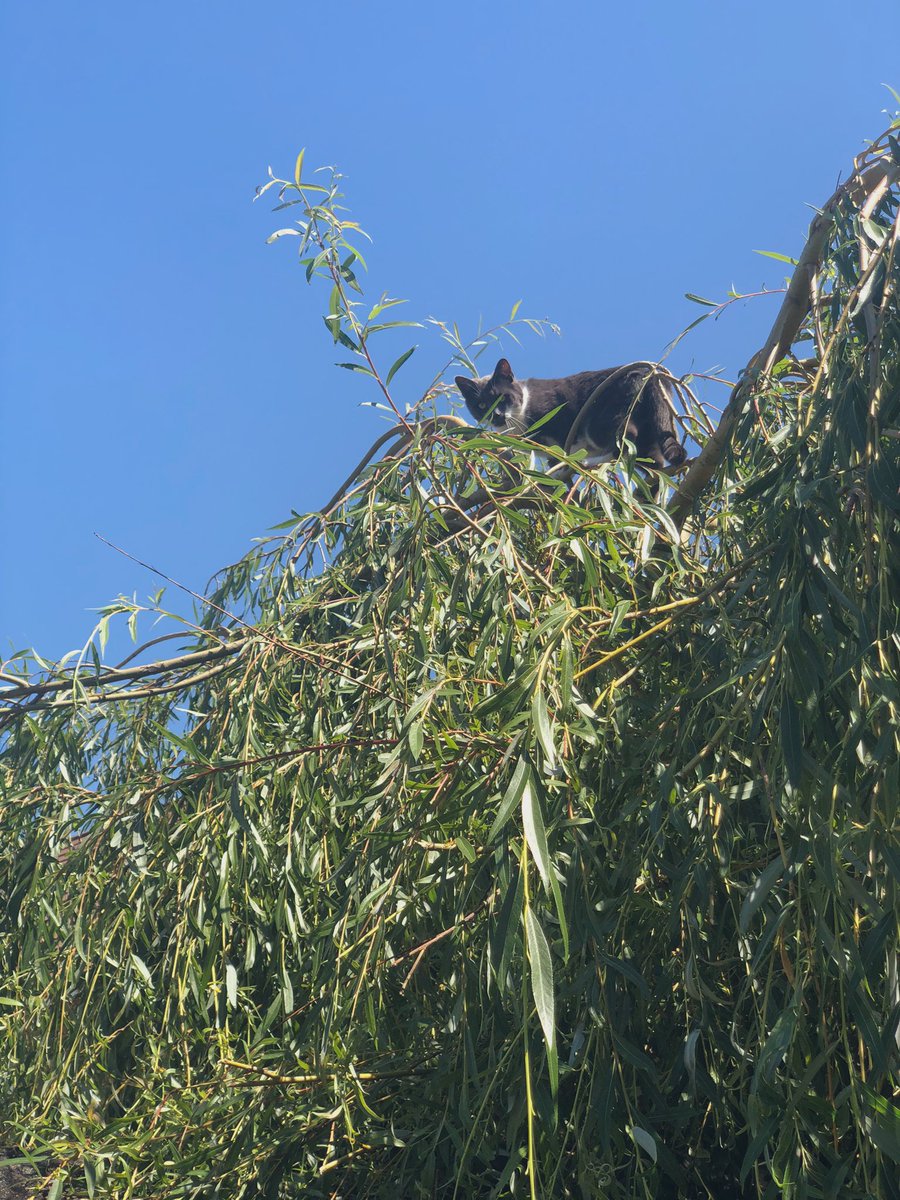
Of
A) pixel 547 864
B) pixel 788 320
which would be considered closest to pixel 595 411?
pixel 788 320

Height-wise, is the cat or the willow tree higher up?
the cat

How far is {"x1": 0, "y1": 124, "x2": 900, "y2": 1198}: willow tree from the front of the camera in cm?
123

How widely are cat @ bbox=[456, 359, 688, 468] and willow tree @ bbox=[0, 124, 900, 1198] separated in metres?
1.46

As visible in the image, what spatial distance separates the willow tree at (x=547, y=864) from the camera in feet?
4.05

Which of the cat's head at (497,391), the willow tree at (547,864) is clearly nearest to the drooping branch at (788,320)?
the willow tree at (547,864)

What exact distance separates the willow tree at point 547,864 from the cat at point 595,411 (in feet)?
4.79

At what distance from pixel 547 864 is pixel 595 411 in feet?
10.6

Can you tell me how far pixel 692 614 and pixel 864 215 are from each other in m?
0.63

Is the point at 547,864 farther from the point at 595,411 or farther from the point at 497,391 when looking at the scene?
the point at 497,391

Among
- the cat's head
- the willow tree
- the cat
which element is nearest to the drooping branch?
the willow tree

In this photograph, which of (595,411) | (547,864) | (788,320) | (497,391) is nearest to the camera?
(547,864)

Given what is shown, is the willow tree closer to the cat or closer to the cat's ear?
the cat

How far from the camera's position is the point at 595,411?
4.14 metres

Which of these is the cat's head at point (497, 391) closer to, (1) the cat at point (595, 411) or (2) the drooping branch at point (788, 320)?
(1) the cat at point (595, 411)
